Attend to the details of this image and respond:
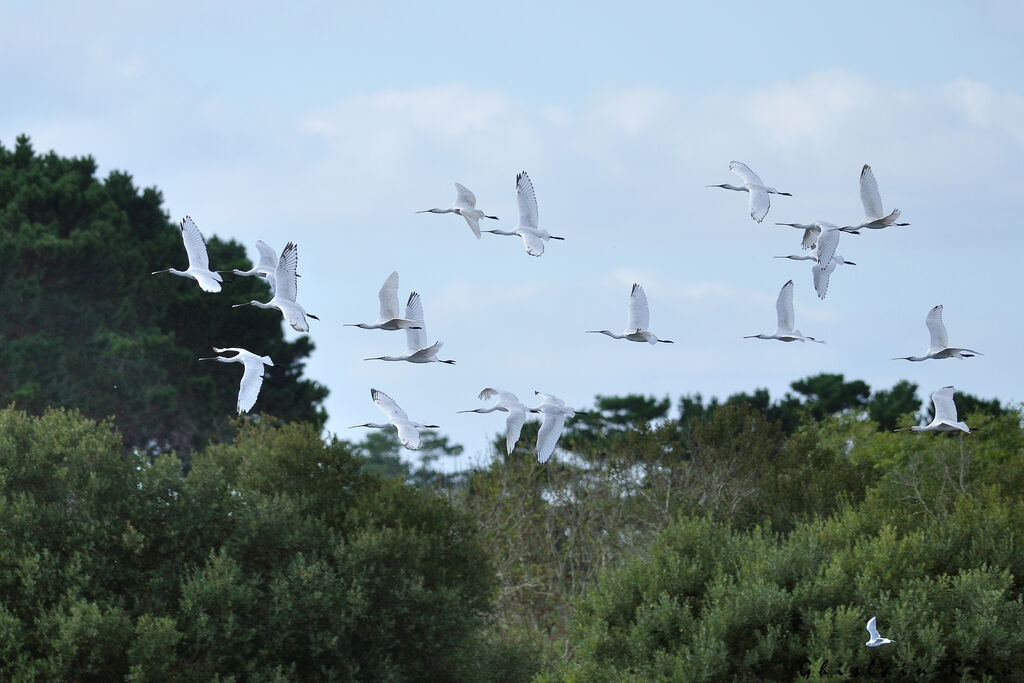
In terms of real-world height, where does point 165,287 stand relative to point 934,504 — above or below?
above

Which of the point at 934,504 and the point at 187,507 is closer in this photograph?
the point at 187,507

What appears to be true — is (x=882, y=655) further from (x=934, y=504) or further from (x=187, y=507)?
(x=187, y=507)

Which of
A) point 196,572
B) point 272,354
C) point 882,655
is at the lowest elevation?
point 882,655

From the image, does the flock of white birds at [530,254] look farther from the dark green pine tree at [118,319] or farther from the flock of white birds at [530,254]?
the dark green pine tree at [118,319]

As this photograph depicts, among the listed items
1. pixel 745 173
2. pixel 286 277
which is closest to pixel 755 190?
pixel 745 173

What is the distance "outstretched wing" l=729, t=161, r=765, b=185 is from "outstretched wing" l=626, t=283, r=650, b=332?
90.5 inches

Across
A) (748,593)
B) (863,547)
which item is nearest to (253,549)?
(748,593)

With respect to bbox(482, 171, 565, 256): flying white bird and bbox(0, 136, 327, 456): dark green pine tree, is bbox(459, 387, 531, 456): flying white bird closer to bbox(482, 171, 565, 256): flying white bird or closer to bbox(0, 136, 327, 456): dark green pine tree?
bbox(482, 171, 565, 256): flying white bird

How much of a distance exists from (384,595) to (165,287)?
2184cm

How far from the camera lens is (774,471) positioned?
3847 centimetres

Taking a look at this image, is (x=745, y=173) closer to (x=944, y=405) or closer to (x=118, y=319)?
(x=944, y=405)

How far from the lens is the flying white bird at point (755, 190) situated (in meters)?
22.6

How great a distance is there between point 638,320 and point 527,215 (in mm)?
2933

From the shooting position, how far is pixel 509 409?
23.7 m
